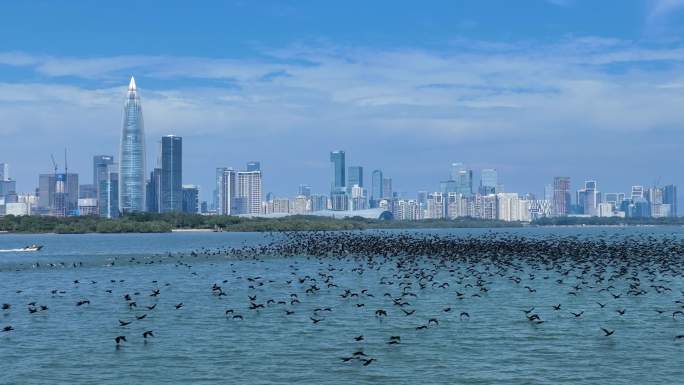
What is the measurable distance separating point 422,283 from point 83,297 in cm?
2169

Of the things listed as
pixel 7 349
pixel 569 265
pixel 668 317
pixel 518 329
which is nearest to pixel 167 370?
pixel 7 349

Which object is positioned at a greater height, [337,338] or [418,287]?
[418,287]

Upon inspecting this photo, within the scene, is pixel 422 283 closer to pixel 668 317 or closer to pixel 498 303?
pixel 498 303

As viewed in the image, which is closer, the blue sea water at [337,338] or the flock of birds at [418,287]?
the blue sea water at [337,338]

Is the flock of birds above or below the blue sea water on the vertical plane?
above

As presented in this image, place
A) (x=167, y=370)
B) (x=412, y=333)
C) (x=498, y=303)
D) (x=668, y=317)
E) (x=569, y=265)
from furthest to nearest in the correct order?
(x=569, y=265) < (x=498, y=303) < (x=668, y=317) < (x=412, y=333) < (x=167, y=370)

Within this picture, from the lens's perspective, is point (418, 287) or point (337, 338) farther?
point (418, 287)

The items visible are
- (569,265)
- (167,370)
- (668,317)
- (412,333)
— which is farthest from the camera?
(569,265)

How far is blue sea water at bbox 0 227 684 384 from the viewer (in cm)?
2884

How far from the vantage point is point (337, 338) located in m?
35.4

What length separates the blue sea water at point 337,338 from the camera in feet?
94.6

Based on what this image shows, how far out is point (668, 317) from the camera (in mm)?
40812

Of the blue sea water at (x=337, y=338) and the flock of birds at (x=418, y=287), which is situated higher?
the flock of birds at (x=418, y=287)

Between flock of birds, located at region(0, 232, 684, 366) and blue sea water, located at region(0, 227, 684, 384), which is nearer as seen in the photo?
blue sea water, located at region(0, 227, 684, 384)
